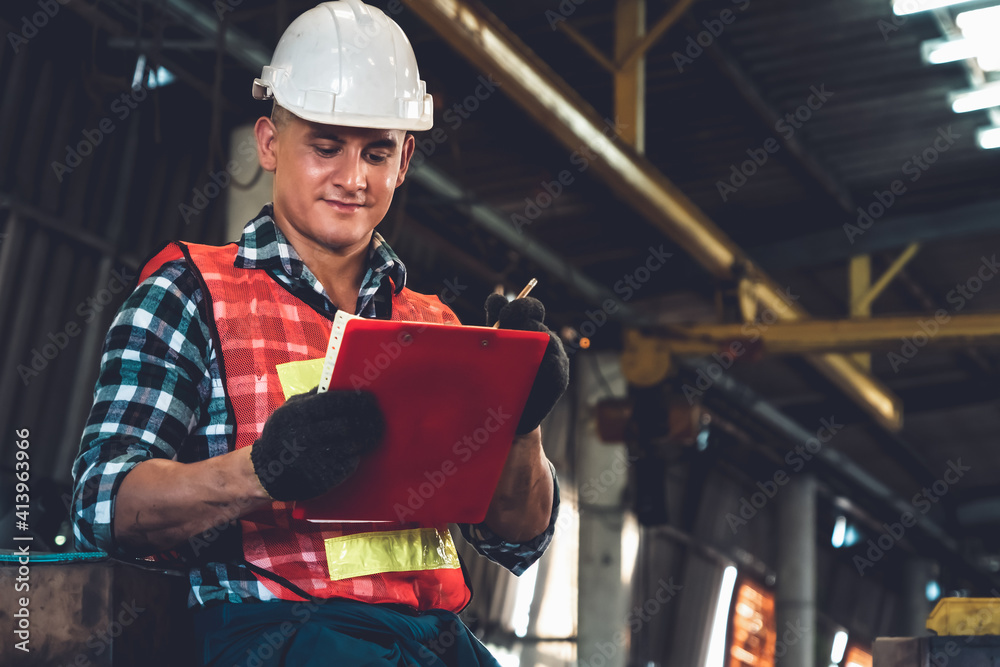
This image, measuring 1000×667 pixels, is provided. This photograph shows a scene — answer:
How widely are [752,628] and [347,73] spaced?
14.1 meters

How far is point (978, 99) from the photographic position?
7809mm

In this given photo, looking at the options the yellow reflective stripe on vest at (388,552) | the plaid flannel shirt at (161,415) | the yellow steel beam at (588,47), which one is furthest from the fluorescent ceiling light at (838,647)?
the plaid flannel shirt at (161,415)

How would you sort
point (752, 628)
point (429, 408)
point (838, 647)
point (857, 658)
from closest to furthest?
1. point (429, 408)
2. point (752, 628)
3. point (838, 647)
4. point (857, 658)

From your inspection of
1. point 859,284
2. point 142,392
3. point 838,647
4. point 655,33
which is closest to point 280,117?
point 142,392

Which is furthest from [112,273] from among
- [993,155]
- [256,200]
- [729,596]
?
[729,596]

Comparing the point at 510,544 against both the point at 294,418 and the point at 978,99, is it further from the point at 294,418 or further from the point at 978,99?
the point at 978,99

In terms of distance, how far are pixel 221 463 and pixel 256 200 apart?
4347 mm

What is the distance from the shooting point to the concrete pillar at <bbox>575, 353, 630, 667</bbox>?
9266 mm

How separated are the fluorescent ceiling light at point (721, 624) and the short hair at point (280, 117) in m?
12.8

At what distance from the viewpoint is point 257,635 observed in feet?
5.43

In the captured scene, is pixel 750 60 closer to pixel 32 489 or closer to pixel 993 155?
pixel 993 155

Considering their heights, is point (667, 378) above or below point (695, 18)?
below

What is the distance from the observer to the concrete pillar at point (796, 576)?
13.4 m

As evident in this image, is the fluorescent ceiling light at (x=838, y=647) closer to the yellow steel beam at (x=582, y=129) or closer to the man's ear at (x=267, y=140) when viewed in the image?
the yellow steel beam at (x=582, y=129)
